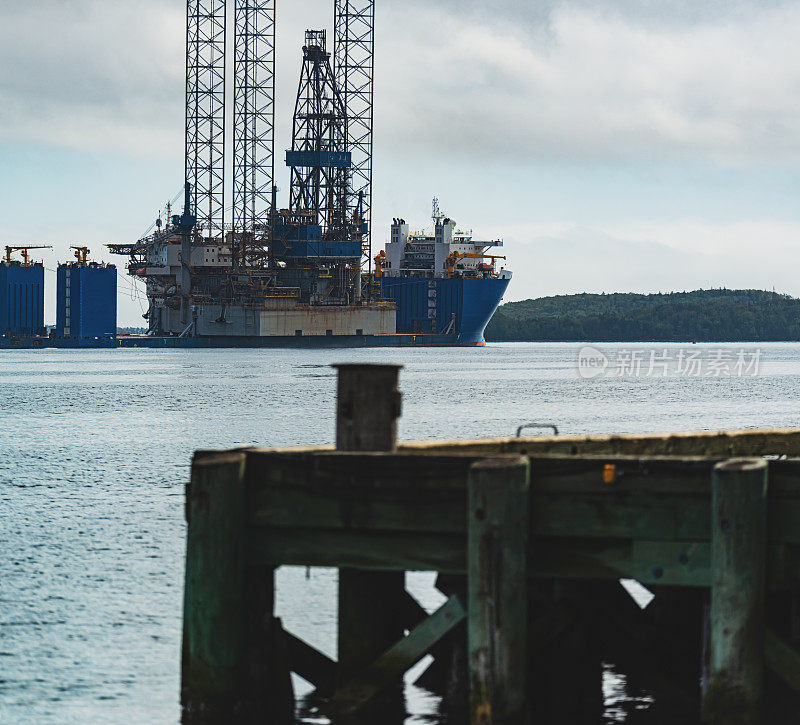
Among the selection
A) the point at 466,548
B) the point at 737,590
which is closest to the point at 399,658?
the point at 466,548

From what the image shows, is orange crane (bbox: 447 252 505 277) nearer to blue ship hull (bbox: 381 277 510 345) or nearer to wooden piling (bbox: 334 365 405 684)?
blue ship hull (bbox: 381 277 510 345)

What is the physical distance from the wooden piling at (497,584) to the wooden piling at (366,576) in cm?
89

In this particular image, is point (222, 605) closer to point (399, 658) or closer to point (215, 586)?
point (215, 586)

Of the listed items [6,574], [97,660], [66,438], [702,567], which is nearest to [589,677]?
[702,567]

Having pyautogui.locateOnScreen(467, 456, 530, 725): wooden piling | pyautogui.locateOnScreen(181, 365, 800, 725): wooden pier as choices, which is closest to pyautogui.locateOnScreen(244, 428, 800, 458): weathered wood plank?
pyautogui.locateOnScreen(181, 365, 800, 725): wooden pier

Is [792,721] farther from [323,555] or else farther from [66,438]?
[66,438]

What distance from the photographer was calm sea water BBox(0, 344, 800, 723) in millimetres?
11055

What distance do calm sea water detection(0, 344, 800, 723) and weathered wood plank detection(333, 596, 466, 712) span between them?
149 centimetres

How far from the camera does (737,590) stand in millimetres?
6492

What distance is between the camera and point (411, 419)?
4100 cm

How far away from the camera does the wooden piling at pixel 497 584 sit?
654 cm

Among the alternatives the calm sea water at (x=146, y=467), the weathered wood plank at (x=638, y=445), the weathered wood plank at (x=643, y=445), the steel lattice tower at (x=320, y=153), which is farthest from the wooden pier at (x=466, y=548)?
the steel lattice tower at (x=320, y=153)

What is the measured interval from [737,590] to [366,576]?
2202 mm

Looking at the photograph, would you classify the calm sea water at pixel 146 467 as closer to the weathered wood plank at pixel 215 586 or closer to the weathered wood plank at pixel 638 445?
the weathered wood plank at pixel 638 445
